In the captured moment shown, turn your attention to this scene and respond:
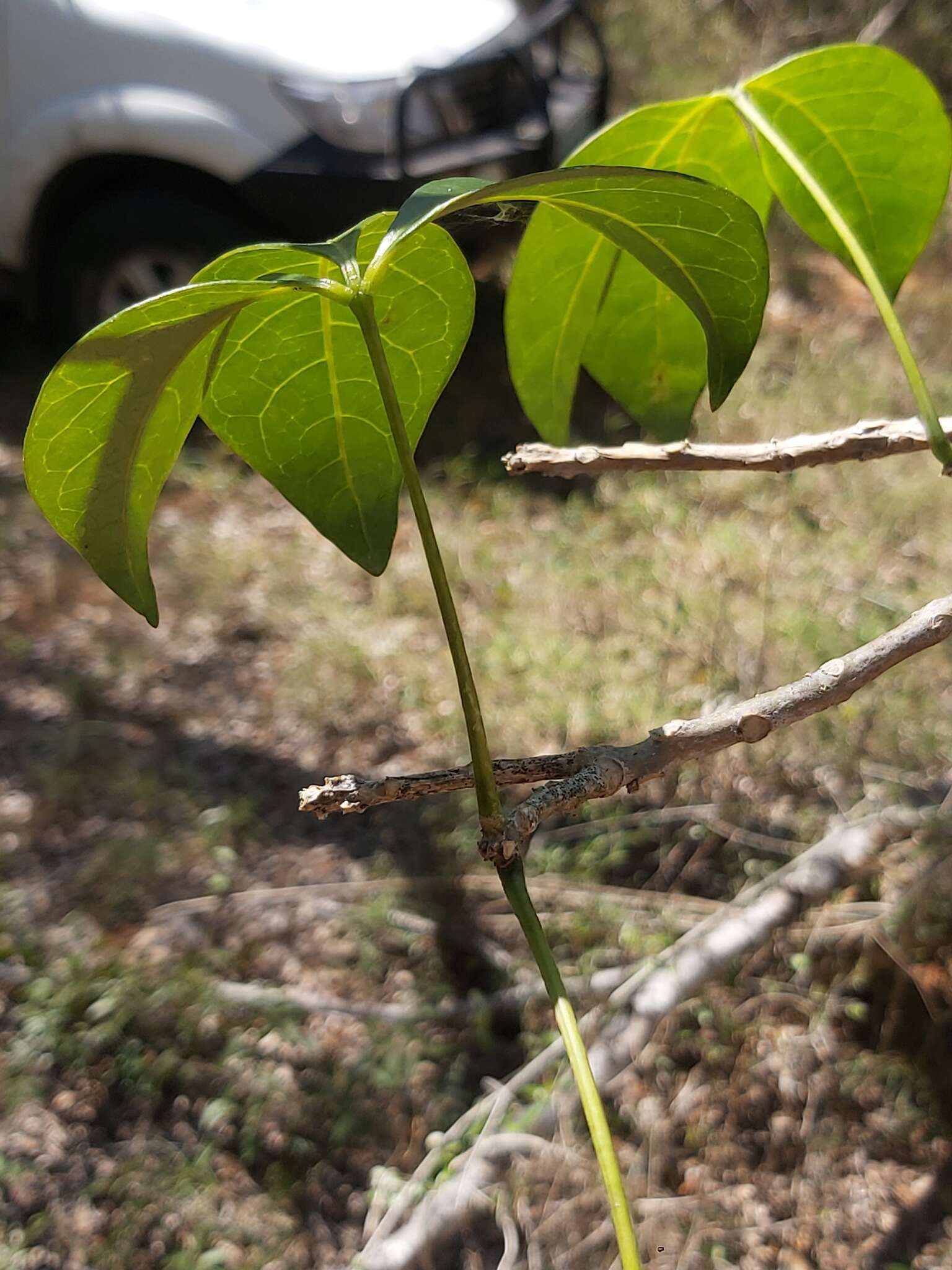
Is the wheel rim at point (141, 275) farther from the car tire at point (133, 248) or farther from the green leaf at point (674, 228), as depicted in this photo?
the green leaf at point (674, 228)

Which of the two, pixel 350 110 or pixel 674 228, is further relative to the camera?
pixel 350 110

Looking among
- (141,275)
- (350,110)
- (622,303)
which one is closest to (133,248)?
(141,275)

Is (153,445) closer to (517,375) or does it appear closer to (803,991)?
(517,375)

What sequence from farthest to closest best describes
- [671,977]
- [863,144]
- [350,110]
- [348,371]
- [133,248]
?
[133,248] < [350,110] < [671,977] < [863,144] < [348,371]

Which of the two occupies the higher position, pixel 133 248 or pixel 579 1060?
pixel 133 248

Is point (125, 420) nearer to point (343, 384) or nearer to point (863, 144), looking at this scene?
point (343, 384)

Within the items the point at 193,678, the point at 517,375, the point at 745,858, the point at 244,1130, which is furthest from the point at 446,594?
the point at 193,678

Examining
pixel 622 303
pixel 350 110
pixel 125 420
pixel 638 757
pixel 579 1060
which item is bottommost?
pixel 579 1060
